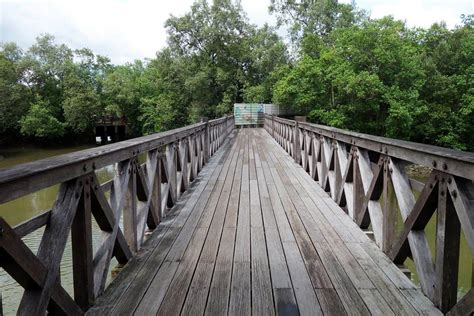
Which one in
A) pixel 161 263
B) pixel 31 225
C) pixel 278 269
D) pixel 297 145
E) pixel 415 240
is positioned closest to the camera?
pixel 31 225

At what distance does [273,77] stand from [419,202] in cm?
2447

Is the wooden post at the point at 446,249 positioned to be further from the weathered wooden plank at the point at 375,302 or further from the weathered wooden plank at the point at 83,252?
the weathered wooden plank at the point at 83,252

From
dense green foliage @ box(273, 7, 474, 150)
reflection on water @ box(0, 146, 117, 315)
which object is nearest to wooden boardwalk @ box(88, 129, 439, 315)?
reflection on water @ box(0, 146, 117, 315)

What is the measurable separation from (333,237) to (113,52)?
100 metres

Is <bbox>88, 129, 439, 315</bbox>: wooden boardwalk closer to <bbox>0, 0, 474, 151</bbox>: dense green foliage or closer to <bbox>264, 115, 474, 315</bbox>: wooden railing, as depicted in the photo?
<bbox>264, 115, 474, 315</bbox>: wooden railing

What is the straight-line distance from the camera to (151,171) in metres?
3.28

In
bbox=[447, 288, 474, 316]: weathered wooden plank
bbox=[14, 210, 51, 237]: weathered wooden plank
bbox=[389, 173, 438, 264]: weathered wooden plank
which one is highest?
bbox=[14, 210, 51, 237]: weathered wooden plank

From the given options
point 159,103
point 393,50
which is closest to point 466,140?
point 393,50

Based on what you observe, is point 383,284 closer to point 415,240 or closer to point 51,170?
point 415,240

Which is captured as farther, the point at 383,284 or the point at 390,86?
the point at 390,86

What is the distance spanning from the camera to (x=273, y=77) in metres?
25.8

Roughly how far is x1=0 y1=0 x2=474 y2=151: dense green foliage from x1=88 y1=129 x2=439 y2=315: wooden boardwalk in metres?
16.8

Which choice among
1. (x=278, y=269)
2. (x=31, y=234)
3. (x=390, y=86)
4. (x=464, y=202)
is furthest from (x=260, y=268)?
(x=390, y=86)

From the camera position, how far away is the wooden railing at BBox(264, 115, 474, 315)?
5.57 feet
